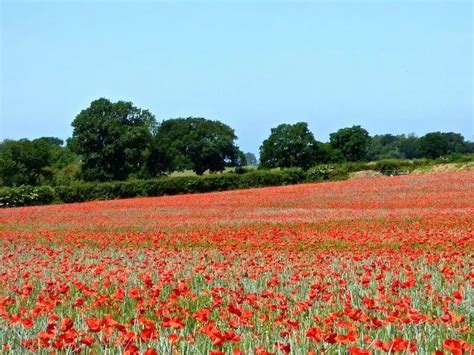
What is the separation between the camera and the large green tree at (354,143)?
131375mm

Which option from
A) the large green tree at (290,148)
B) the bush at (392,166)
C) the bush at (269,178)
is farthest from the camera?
the large green tree at (290,148)

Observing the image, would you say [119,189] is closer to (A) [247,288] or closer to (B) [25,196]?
(B) [25,196]

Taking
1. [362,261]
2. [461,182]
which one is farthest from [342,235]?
[461,182]

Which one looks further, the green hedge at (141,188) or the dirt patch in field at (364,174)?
Result: the dirt patch in field at (364,174)

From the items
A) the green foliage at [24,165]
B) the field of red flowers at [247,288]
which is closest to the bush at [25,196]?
the field of red flowers at [247,288]

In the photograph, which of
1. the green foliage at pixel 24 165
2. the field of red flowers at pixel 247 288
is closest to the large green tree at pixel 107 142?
the green foliage at pixel 24 165

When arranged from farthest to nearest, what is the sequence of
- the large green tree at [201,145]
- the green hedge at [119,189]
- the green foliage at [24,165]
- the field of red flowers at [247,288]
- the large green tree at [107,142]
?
the large green tree at [201,145], the green foliage at [24,165], the large green tree at [107,142], the green hedge at [119,189], the field of red flowers at [247,288]

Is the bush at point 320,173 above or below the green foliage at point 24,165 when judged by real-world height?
below

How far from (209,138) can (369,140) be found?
38.0 metres

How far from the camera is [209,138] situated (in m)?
110

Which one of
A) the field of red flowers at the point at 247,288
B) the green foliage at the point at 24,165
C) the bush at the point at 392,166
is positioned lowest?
the field of red flowers at the point at 247,288

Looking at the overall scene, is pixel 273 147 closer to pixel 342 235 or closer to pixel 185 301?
pixel 342 235

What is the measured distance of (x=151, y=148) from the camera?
308ft

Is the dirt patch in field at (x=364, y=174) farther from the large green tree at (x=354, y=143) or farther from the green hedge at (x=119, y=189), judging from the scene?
the large green tree at (x=354, y=143)
